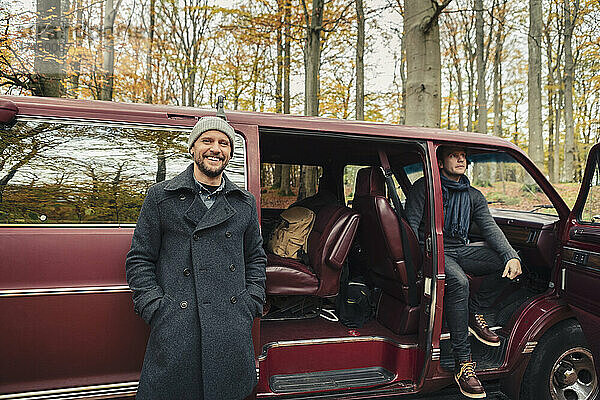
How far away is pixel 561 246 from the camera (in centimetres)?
315

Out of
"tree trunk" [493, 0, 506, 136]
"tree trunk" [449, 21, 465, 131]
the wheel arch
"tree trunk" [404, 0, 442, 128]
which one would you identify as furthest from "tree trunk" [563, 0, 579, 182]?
the wheel arch

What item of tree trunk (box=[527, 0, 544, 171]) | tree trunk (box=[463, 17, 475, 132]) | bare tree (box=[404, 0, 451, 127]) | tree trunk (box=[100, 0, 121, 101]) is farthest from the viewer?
tree trunk (box=[463, 17, 475, 132])

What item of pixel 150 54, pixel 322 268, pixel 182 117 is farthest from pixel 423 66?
pixel 150 54

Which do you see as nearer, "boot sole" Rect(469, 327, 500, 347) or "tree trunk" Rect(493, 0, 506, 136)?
"boot sole" Rect(469, 327, 500, 347)

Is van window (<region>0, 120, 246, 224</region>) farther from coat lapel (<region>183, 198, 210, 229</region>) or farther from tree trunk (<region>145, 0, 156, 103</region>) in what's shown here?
tree trunk (<region>145, 0, 156, 103</region>)

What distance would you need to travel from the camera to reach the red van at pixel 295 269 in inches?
87.3

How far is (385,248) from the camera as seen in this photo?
11.2 ft

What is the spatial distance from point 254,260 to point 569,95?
17887mm

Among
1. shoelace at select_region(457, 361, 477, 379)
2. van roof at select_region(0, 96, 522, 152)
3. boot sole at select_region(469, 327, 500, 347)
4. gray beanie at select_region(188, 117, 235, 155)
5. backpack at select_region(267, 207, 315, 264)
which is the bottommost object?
shoelace at select_region(457, 361, 477, 379)

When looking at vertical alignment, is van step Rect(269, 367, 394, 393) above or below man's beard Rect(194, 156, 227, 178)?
below

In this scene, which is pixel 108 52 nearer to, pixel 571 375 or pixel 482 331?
pixel 482 331

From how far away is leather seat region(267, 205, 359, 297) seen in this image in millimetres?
3326

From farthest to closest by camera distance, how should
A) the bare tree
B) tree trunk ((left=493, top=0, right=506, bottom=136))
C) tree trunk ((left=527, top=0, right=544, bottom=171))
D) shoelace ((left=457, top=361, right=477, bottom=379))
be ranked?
tree trunk ((left=493, top=0, right=506, bottom=136))
tree trunk ((left=527, top=0, right=544, bottom=171))
the bare tree
shoelace ((left=457, top=361, right=477, bottom=379))

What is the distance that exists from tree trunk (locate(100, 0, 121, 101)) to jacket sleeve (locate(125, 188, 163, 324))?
10809 mm
